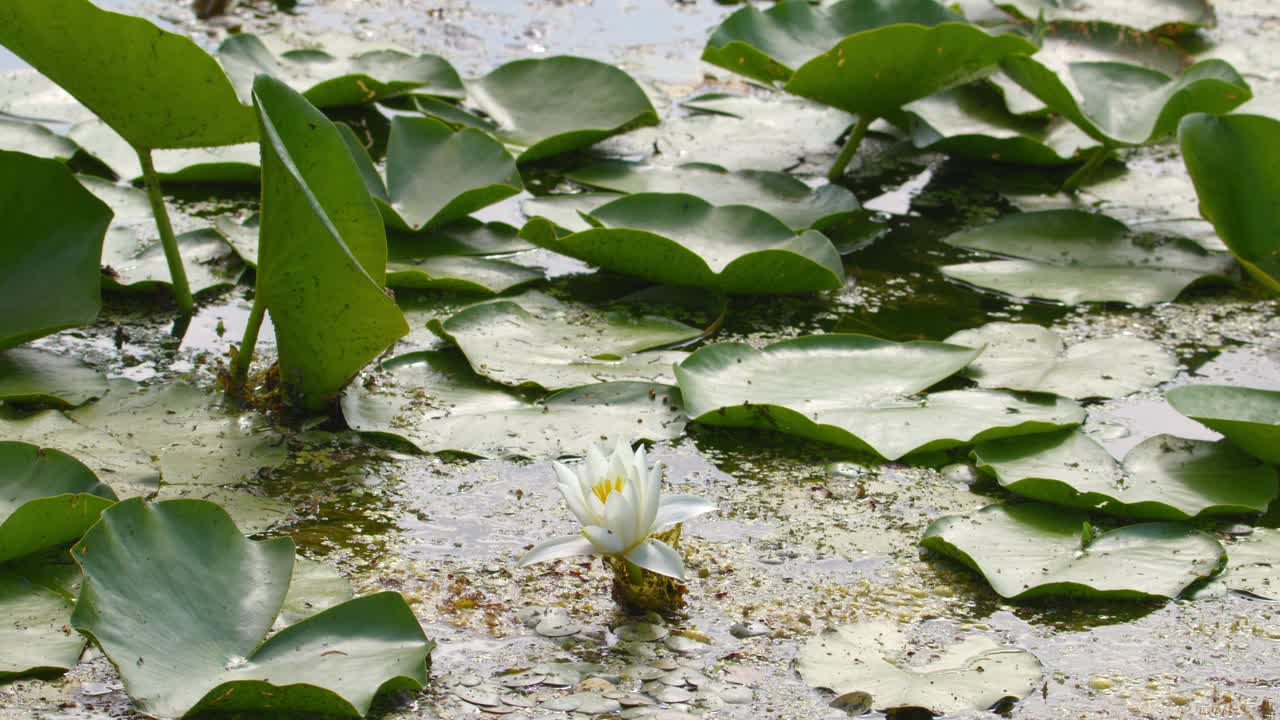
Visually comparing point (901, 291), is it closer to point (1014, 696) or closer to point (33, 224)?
point (1014, 696)

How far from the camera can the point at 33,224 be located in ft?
5.66

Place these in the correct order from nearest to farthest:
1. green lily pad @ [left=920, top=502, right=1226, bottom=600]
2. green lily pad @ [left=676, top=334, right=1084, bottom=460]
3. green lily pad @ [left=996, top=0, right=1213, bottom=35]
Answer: green lily pad @ [left=920, top=502, right=1226, bottom=600] < green lily pad @ [left=676, top=334, right=1084, bottom=460] < green lily pad @ [left=996, top=0, right=1213, bottom=35]

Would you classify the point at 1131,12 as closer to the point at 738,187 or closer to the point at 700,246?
the point at 738,187

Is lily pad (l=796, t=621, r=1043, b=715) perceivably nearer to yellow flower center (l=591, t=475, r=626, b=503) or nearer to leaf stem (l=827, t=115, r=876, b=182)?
yellow flower center (l=591, t=475, r=626, b=503)

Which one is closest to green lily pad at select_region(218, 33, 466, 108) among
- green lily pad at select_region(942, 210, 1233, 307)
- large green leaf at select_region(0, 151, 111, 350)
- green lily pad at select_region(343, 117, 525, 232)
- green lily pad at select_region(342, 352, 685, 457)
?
green lily pad at select_region(343, 117, 525, 232)

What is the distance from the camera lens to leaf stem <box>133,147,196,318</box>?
1788 millimetres

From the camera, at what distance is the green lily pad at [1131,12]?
11.2 ft

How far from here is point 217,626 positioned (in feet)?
3.98

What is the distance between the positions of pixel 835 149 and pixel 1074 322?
82cm

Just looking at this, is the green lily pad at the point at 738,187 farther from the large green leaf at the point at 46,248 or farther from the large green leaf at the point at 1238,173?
the large green leaf at the point at 46,248

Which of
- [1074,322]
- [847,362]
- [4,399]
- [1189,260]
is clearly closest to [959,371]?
[847,362]

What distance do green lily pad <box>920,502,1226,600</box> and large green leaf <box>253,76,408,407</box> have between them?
2.44 ft

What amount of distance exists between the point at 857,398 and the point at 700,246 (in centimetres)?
50

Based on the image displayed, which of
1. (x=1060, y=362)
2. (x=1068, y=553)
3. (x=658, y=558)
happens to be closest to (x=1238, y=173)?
(x=1060, y=362)
